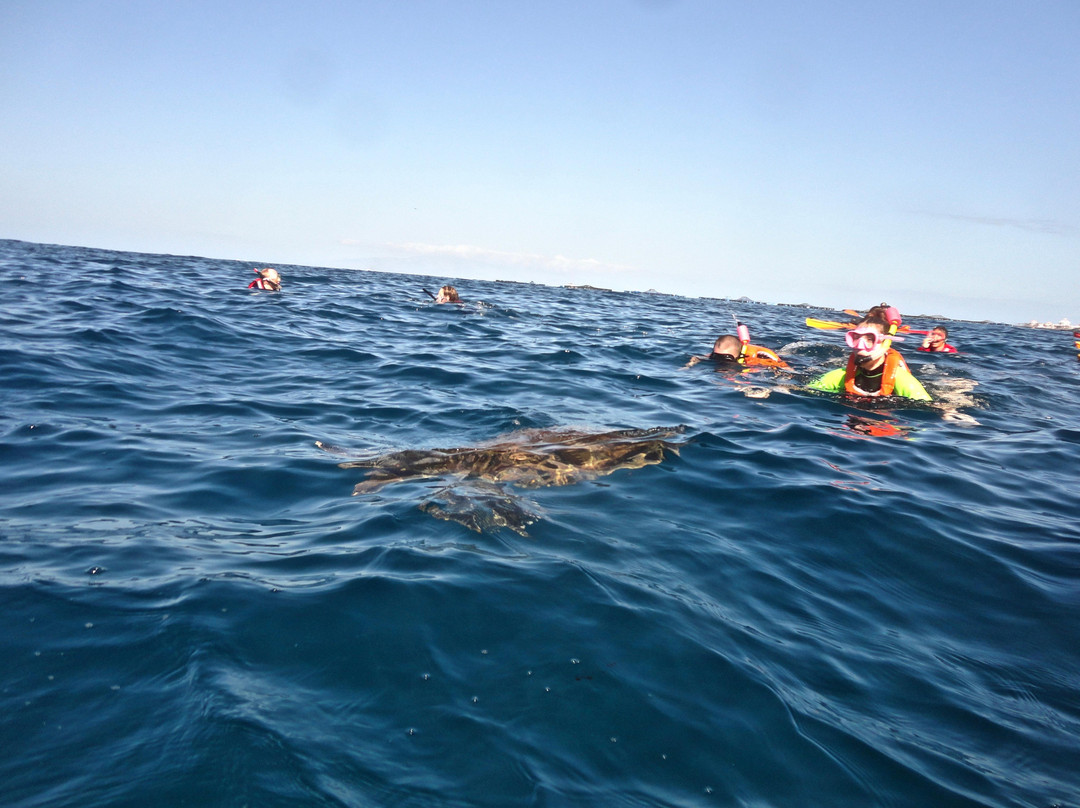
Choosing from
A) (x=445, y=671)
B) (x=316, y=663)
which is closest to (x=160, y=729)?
(x=316, y=663)

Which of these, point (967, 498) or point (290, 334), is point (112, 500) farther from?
Result: point (290, 334)

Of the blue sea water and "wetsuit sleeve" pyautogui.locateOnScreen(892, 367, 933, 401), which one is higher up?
"wetsuit sleeve" pyautogui.locateOnScreen(892, 367, 933, 401)

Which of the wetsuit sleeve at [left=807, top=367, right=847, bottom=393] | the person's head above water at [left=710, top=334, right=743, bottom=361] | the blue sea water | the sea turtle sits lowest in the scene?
the blue sea water

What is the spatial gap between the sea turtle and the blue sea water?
0.13 m

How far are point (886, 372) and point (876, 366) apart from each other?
23 centimetres

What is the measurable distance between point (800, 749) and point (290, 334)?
11.3 m

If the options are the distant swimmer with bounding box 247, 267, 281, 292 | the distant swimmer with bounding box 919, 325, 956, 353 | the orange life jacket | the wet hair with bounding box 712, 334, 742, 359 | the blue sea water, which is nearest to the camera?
the blue sea water

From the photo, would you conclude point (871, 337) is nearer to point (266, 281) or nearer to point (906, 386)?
point (906, 386)

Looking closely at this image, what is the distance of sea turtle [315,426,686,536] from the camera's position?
417 cm

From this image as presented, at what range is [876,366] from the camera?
823 centimetres

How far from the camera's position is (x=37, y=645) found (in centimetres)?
262

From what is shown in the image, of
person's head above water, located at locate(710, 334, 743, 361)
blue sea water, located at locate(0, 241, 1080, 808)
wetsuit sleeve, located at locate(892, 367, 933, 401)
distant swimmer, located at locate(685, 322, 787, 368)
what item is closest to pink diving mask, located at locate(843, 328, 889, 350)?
wetsuit sleeve, located at locate(892, 367, 933, 401)

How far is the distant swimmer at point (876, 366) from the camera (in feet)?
25.5

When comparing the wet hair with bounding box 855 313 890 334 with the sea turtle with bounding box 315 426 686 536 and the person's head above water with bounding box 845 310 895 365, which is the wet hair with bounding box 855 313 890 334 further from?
the sea turtle with bounding box 315 426 686 536
